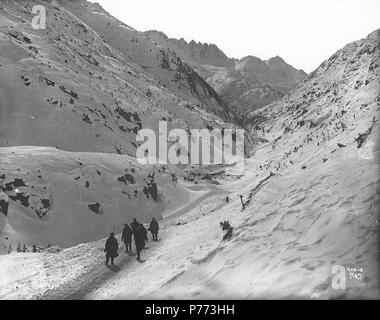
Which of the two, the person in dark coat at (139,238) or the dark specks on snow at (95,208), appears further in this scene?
the dark specks on snow at (95,208)

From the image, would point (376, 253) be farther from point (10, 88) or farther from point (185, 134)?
point (185, 134)

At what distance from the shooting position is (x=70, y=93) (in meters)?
47.4

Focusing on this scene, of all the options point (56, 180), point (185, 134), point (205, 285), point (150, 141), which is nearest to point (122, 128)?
point (150, 141)

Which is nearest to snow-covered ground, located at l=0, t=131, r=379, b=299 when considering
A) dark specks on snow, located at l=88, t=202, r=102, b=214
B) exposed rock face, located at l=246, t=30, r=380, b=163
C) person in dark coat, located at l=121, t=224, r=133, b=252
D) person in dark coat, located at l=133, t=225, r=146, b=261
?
person in dark coat, located at l=133, t=225, r=146, b=261

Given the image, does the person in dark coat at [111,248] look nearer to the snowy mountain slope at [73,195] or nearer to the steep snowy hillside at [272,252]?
the steep snowy hillside at [272,252]

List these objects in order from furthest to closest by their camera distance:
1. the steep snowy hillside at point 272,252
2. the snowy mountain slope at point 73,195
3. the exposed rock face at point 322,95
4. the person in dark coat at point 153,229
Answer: the exposed rock face at point 322,95 → the snowy mountain slope at point 73,195 → the person in dark coat at point 153,229 → the steep snowy hillside at point 272,252

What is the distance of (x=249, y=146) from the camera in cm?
6600

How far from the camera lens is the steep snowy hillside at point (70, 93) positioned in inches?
1655

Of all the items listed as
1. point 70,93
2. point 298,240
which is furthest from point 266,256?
point 70,93

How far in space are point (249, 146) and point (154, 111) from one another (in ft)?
51.4

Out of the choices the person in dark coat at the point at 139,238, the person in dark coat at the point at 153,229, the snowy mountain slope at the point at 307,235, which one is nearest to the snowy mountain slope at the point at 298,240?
the snowy mountain slope at the point at 307,235

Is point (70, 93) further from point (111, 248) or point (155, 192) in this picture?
point (111, 248)

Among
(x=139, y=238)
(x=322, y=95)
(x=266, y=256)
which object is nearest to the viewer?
(x=266, y=256)

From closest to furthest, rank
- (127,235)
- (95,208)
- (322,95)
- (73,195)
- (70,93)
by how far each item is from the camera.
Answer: (127,235)
(95,208)
(73,195)
(70,93)
(322,95)
